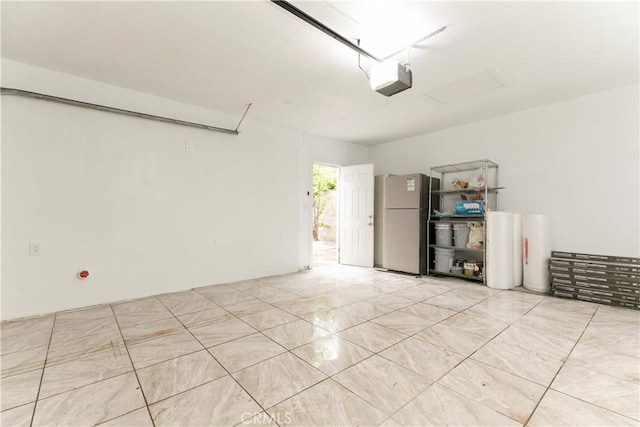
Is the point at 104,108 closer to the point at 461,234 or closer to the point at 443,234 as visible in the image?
the point at 443,234

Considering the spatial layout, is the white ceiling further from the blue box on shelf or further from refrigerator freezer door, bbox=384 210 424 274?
refrigerator freezer door, bbox=384 210 424 274

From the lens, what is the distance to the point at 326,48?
277 centimetres

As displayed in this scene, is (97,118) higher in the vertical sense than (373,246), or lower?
higher

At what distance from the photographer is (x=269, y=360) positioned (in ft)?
6.81

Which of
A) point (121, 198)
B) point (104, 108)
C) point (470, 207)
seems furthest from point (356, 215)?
point (104, 108)

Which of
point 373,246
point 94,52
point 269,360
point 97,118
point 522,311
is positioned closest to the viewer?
point 269,360

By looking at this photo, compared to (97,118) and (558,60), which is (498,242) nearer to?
(558,60)

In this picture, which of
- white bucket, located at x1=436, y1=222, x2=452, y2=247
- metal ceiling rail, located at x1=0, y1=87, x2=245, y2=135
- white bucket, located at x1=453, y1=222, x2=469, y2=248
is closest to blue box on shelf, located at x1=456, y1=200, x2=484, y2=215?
white bucket, located at x1=453, y1=222, x2=469, y2=248

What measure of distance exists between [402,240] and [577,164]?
279cm

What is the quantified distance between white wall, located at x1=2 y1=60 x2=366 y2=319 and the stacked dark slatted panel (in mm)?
4258

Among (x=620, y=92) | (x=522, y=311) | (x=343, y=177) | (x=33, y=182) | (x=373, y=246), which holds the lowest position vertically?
(x=522, y=311)

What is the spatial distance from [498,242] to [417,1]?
137 inches

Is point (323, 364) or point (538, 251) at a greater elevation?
point (538, 251)

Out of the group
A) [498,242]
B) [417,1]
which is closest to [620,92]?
[498,242]
